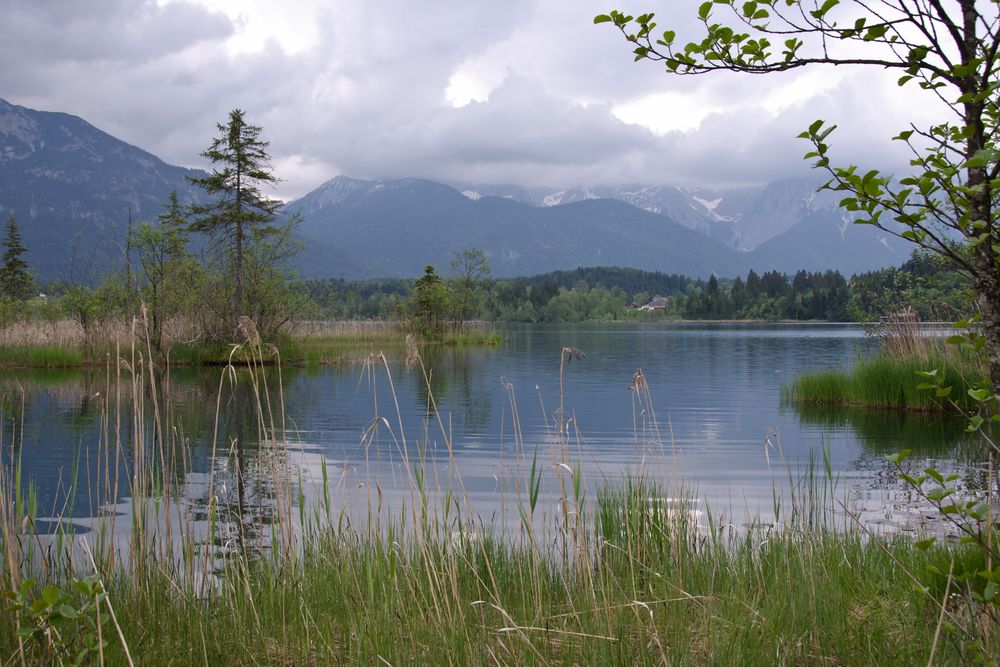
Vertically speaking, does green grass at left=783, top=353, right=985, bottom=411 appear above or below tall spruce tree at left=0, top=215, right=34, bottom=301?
below

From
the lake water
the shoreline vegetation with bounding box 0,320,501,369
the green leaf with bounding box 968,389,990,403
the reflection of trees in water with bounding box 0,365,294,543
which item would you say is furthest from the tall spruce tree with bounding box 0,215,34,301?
the green leaf with bounding box 968,389,990,403

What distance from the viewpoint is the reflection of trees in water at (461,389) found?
19.7 metres

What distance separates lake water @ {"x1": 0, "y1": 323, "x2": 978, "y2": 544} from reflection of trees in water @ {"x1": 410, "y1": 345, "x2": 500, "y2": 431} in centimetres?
12

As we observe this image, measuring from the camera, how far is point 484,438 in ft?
53.1

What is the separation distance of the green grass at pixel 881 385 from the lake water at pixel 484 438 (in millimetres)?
655

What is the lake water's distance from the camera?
25.5ft

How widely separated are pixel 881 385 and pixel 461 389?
13.2 meters

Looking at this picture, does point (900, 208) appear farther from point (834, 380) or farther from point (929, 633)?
point (834, 380)

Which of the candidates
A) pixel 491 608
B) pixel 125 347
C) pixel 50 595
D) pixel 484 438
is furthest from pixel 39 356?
pixel 50 595

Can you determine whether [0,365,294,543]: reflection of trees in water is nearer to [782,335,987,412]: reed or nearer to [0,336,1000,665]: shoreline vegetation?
[0,336,1000,665]: shoreline vegetation

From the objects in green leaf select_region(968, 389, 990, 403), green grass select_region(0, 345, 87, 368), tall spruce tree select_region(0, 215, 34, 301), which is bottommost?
green grass select_region(0, 345, 87, 368)

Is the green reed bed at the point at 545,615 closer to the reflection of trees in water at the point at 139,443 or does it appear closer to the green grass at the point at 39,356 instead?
the reflection of trees in water at the point at 139,443

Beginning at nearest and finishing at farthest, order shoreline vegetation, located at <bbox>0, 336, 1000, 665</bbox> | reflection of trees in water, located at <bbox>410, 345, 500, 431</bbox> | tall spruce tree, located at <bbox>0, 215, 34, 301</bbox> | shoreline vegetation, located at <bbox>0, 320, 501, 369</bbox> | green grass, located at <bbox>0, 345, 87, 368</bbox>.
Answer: shoreline vegetation, located at <bbox>0, 336, 1000, 665</bbox> < reflection of trees in water, located at <bbox>410, 345, 500, 431</bbox> < green grass, located at <bbox>0, 345, 87, 368</bbox> < shoreline vegetation, located at <bbox>0, 320, 501, 369</bbox> < tall spruce tree, located at <bbox>0, 215, 34, 301</bbox>

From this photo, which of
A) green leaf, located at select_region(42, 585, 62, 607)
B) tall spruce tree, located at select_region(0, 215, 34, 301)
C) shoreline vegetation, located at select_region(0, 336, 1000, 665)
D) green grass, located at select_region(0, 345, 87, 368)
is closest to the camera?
green leaf, located at select_region(42, 585, 62, 607)
